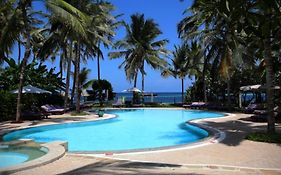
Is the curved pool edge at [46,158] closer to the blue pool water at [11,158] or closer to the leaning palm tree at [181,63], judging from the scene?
the blue pool water at [11,158]

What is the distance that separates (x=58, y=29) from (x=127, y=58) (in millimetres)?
10613

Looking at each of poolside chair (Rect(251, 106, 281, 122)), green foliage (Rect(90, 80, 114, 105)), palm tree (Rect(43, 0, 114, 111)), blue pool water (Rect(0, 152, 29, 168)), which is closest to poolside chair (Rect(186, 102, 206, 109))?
palm tree (Rect(43, 0, 114, 111))

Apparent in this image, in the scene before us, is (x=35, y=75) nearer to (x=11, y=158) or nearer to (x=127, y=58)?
(x=127, y=58)

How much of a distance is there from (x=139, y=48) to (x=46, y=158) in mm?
25475

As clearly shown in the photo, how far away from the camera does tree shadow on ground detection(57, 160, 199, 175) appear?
6.93 meters

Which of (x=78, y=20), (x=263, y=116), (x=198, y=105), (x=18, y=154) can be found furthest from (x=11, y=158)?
(x=198, y=105)

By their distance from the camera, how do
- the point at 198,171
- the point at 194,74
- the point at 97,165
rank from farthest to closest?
the point at 194,74
the point at 97,165
the point at 198,171

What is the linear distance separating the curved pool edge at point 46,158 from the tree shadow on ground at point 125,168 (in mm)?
991

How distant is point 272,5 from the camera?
321cm

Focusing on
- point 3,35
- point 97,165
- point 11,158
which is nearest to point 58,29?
point 3,35

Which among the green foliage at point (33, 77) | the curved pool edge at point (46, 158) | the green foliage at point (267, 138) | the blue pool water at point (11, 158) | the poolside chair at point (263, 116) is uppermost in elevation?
the green foliage at point (33, 77)

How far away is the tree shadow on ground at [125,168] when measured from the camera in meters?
6.93

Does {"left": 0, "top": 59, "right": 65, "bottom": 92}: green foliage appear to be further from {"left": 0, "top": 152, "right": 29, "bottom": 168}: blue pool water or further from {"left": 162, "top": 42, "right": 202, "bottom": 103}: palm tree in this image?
{"left": 0, "top": 152, "right": 29, "bottom": 168}: blue pool water

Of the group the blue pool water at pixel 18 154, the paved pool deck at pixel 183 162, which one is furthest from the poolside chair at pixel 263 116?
the blue pool water at pixel 18 154
